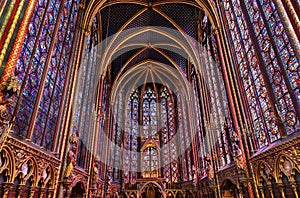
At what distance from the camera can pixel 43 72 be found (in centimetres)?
877

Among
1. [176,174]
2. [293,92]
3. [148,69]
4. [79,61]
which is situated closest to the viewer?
[293,92]

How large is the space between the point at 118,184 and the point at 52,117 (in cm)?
1433

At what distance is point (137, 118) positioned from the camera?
1113 inches

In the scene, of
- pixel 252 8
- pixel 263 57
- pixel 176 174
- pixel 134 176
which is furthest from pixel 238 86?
pixel 134 176

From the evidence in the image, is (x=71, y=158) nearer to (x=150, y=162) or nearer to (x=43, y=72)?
(x=43, y=72)

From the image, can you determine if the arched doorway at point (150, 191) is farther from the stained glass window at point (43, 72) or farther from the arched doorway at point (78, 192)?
the stained glass window at point (43, 72)

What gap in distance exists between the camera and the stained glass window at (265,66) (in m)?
7.47

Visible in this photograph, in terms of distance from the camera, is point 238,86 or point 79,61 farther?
point 79,61

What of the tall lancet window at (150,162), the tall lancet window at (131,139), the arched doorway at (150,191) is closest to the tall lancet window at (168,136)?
the tall lancet window at (150,162)

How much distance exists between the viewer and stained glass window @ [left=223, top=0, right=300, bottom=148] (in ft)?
Result: 24.5

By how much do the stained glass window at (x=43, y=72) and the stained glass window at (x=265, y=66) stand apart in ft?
30.6

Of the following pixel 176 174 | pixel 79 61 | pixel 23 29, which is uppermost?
pixel 79 61

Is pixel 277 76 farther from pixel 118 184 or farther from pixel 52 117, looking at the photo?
pixel 118 184

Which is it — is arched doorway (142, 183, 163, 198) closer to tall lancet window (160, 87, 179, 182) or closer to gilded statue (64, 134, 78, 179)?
tall lancet window (160, 87, 179, 182)
